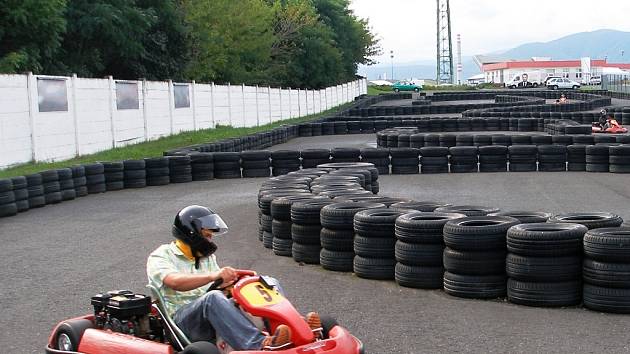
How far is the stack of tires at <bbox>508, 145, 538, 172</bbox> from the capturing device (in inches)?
813

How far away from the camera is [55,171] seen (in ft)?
55.0

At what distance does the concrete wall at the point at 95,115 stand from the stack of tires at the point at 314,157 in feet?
20.0

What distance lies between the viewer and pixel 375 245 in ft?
29.3

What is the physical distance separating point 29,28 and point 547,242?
27476 mm

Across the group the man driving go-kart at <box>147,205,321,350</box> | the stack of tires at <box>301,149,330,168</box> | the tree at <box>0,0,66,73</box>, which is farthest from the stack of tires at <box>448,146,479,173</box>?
the tree at <box>0,0,66,73</box>

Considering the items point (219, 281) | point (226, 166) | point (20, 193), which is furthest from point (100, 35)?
point (219, 281)

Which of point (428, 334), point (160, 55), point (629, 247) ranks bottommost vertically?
point (428, 334)

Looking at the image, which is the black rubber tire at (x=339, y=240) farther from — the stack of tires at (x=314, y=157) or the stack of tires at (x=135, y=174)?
the stack of tires at (x=314, y=157)

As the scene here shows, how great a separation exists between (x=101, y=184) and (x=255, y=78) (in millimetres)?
44498

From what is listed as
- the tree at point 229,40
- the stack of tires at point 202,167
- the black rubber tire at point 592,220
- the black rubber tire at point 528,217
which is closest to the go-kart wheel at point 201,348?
the black rubber tire at point 528,217

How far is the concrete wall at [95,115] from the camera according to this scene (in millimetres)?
20391

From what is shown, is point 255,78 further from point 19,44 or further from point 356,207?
point 356,207

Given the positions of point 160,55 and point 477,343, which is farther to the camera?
point 160,55

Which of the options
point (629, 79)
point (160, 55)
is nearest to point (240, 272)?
point (160, 55)
